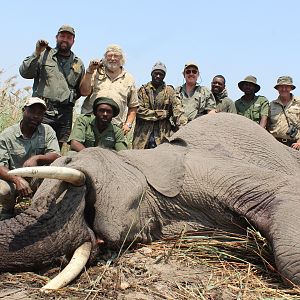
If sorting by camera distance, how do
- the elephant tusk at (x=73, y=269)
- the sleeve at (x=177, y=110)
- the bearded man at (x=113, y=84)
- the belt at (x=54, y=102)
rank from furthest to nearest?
the sleeve at (x=177, y=110)
the bearded man at (x=113, y=84)
the belt at (x=54, y=102)
the elephant tusk at (x=73, y=269)

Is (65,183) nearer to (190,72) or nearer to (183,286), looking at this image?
(183,286)

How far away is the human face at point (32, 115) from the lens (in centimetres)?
580

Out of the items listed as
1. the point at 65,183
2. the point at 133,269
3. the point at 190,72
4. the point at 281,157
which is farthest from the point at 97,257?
the point at 190,72

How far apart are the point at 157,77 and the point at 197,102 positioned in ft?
2.39

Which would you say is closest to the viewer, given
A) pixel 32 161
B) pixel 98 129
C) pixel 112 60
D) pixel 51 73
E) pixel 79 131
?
pixel 32 161

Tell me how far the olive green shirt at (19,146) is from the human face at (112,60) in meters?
2.21

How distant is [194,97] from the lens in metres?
8.98

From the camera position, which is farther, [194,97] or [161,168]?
[194,97]

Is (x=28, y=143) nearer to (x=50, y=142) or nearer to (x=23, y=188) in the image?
(x=50, y=142)

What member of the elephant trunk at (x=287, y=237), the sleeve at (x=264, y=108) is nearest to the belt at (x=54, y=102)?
the sleeve at (x=264, y=108)

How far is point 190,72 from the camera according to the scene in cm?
903

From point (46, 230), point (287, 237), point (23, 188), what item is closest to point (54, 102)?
point (23, 188)

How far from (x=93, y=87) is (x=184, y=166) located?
12.2 ft

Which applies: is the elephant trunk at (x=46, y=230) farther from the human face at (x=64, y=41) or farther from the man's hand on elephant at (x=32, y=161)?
the human face at (x=64, y=41)
